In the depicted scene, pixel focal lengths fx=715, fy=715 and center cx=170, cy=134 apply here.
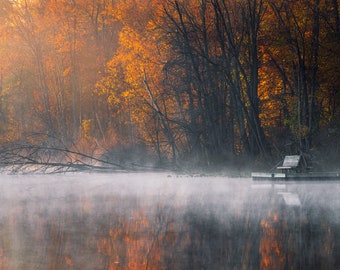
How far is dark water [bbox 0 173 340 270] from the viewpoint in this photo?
9.90m

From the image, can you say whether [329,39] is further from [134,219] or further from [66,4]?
[66,4]

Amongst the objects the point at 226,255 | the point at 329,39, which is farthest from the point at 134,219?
the point at 329,39

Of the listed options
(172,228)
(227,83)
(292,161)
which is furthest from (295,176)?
(172,228)

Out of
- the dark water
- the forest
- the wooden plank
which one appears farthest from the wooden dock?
the dark water

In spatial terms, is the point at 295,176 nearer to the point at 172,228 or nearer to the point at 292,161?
the point at 292,161

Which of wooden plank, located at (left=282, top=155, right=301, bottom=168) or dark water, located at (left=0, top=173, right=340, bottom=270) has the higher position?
wooden plank, located at (left=282, top=155, right=301, bottom=168)

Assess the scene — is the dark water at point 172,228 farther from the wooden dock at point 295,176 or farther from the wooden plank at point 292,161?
the wooden plank at point 292,161

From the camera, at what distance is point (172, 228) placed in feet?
43.8

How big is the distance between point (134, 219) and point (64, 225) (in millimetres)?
1571

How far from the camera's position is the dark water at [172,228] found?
9.90m

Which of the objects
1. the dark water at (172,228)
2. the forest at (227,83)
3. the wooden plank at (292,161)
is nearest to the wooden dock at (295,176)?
the wooden plank at (292,161)

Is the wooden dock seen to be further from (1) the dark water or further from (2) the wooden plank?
(1) the dark water

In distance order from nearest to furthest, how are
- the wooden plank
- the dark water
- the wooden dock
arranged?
the dark water → the wooden dock → the wooden plank

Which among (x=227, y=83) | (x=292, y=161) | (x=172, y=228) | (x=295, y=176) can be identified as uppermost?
(x=227, y=83)
